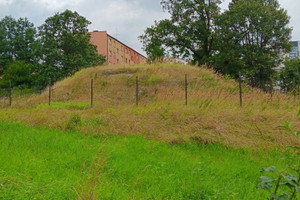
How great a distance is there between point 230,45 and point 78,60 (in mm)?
17609

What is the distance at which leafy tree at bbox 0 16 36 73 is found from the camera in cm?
3422

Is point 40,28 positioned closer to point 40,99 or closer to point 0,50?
point 0,50

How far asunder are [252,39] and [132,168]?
2239 cm

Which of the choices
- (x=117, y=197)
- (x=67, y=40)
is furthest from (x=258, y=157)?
(x=67, y=40)

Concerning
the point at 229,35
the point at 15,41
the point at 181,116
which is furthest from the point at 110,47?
the point at 181,116

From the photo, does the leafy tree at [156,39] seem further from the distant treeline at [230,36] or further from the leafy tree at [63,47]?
the leafy tree at [63,47]

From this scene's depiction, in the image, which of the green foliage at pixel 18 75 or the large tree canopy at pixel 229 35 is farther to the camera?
the green foliage at pixel 18 75

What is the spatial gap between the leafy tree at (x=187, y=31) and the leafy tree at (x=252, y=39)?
65.0 inches

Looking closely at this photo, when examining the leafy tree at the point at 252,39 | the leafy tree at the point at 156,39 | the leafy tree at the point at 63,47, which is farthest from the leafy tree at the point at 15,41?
the leafy tree at the point at 252,39

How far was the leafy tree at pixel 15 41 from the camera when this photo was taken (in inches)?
1347

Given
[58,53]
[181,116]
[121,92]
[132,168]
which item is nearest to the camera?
[132,168]

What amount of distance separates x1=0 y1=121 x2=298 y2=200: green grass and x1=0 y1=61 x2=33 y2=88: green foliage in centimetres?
2734

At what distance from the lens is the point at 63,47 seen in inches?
1065

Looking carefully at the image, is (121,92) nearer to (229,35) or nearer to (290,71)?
(229,35)
